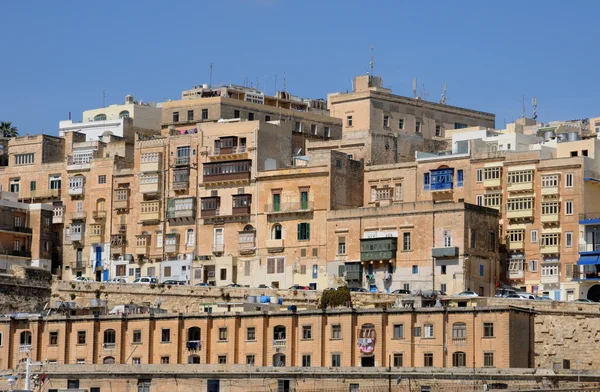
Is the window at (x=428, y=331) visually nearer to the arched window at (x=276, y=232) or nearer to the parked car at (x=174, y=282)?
the arched window at (x=276, y=232)

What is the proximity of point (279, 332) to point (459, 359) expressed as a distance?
9.94 metres

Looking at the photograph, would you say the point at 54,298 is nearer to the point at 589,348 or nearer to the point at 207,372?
the point at 207,372

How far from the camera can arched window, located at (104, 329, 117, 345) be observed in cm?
8672

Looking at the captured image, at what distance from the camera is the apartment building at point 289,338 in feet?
255

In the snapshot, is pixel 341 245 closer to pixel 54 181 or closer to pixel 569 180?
pixel 569 180

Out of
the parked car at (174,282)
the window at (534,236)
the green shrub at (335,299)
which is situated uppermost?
the window at (534,236)

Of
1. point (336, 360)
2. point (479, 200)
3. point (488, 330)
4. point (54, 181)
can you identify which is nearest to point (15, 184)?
point (54, 181)

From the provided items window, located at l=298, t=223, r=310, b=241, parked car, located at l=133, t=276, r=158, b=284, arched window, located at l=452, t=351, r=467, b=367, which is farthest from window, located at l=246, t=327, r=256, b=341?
parked car, located at l=133, t=276, r=158, b=284

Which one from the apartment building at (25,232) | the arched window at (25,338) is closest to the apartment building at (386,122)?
the apartment building at (25,232)

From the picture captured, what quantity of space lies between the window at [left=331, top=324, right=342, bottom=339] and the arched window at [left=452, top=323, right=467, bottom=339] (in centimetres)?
590

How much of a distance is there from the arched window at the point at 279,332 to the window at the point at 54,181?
36.6 metres

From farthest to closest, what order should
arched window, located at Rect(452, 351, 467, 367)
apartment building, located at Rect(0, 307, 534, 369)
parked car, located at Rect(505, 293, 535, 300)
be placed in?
parked car, located at Rect(505, 293, 535, 300)
apartment building, located at Rect(0, 307, 534, 369)
arched window, located at Rect(452, 351, 467, 367)

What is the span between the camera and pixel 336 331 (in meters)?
81.1

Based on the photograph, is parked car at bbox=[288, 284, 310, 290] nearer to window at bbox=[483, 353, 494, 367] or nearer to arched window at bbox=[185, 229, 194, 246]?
arched window at bbox=[185, 229, 194, 246]
